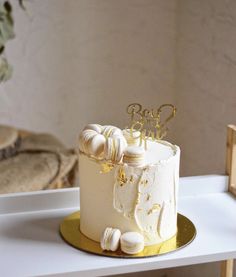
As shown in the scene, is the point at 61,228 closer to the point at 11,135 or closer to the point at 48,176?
the point at 48,176

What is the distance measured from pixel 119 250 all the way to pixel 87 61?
1333mm

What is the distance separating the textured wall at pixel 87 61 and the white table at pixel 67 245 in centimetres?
Result: 107

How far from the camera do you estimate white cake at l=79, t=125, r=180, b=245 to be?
83 cm

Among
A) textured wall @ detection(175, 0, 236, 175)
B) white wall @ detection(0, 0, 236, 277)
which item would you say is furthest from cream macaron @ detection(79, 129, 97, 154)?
white wall @ detection(0, 0, 236, 277)

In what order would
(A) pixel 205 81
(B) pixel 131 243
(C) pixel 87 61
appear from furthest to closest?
(C) pixel 87 61 → (A) pixel 205 81 → (B) pixel 131 243

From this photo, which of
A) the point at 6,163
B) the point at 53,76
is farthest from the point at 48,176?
the point at 53,76

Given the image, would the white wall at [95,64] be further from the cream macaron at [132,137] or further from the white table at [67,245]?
the cream macaron at [132,137]

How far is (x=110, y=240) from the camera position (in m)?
0.82

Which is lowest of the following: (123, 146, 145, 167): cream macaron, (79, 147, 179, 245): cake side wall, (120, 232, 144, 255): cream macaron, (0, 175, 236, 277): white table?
(0, 175, 236, 277): white table

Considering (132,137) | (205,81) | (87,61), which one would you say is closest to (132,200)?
(132,137)

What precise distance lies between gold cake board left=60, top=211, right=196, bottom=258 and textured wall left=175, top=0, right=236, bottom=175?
59 centimetres

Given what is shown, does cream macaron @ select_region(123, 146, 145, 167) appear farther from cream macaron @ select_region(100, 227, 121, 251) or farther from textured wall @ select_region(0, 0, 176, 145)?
textured wall @ select_region(0, 0, 176, 145)

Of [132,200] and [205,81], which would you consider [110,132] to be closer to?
[132,200]

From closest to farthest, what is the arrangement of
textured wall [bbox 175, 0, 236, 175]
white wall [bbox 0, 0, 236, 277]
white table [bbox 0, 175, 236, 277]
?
white table [bbox 0, 175, 236, 277]
textured wall [bbox 175, 0, 236, 175]
white wall [bbox 0, 0, 236, 277]
